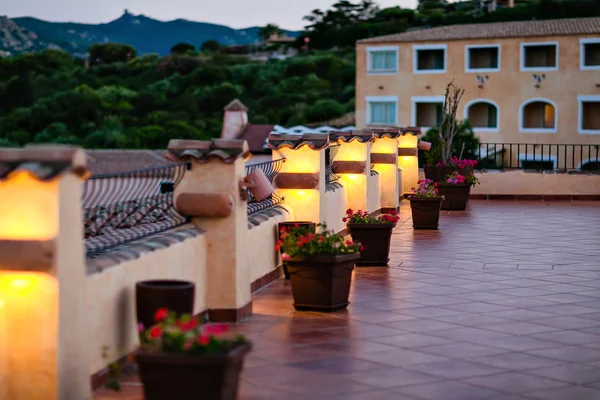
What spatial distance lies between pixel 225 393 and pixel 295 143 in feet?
21.7

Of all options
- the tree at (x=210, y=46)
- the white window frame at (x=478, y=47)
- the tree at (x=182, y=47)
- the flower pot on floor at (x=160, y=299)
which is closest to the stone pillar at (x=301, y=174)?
the flower pot on floor at (x=160, y=299)

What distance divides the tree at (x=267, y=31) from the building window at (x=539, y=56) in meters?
86.2

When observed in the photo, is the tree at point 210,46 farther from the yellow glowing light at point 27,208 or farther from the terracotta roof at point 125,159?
the yellow glowing light at point 27,208

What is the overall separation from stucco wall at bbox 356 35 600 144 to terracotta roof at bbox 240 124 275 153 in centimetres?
655

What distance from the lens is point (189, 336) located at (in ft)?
17.4

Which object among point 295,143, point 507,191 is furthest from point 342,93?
point 295,143

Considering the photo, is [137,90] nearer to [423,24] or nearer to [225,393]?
[423,24]

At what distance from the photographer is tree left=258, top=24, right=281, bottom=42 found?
138 meters

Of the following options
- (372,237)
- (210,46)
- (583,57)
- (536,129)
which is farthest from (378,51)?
(210,46)

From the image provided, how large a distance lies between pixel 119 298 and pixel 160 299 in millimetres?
343

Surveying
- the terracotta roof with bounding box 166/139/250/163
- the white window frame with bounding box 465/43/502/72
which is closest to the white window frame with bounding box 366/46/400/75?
the white window frame with bounding box 465/43/502/72

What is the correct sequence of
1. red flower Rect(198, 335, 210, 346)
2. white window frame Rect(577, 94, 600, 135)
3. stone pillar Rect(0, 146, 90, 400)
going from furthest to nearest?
white window frame Rect(577, 94, 600, 135) < stone pillar Rect(0, 146, 90, 400) < red flower Rect(198, 335, 210, 346)

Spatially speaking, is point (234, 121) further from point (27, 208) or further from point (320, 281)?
point (27, 208)

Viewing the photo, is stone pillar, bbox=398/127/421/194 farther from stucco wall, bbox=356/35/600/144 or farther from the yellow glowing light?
stucco wall, bbox=356/35/600/144
